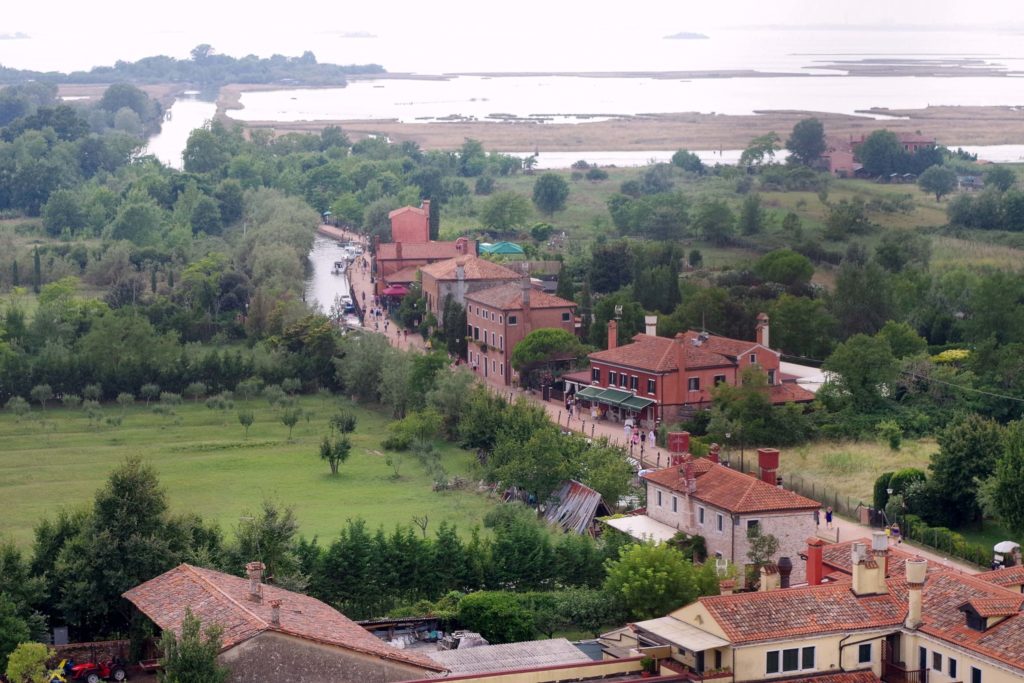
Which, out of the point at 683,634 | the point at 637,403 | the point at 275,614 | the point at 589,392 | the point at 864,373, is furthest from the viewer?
the point at 589,392

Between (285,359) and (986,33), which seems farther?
(986,33)

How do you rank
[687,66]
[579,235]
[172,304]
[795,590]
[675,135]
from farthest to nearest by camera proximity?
[687,66] → [675,135] → [579,235] → [172,304] → [795,590]

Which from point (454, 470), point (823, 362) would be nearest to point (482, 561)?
point (454, 470)

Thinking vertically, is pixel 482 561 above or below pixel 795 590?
below

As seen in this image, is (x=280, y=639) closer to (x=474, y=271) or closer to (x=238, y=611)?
(x=238, y=611)

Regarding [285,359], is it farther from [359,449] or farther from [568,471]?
[568,471]

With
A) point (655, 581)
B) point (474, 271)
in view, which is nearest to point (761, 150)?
point (474, 271)
